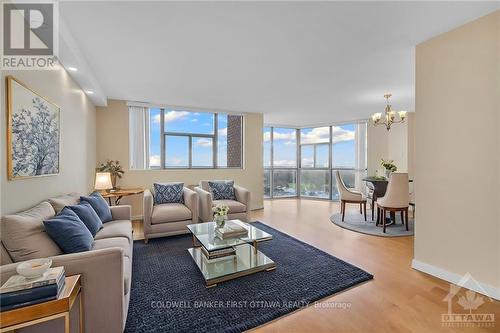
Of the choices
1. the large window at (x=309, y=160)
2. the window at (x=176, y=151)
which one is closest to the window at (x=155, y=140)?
the window at (x=176, y=151)

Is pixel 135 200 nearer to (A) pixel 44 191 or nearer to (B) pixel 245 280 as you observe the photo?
(A) pixel 44 191

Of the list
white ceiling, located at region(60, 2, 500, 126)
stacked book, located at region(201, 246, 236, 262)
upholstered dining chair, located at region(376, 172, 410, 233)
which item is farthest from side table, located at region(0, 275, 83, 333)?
upholstered dining chair, located at region(376, 172, 410, 233)

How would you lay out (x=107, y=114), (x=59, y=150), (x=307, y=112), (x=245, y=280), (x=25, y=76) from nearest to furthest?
(x=25, y=76) → (x=245, y=280) → (x=59, y=150) → (x=107, y=114) → (x=307, y=112)

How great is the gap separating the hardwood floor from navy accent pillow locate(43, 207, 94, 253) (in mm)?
1518

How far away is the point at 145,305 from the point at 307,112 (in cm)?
515

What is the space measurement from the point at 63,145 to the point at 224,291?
252 centimetres

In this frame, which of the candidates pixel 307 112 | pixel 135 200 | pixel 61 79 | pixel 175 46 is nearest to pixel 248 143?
pixel 307 112

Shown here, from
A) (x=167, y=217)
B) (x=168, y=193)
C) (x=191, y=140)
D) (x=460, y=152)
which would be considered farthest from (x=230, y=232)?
(x=191, y=140)

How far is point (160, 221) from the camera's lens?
3.44 meters

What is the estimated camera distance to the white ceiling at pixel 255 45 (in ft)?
6.15

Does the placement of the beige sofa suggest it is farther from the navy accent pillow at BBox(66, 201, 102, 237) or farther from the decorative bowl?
the navy accent pillow at BBox(66, 201, 102, 237)

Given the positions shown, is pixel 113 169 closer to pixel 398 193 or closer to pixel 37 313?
pixel 37 313

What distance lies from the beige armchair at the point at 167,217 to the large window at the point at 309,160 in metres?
4.02

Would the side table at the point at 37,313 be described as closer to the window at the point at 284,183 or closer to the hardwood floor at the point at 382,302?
the hardwood floor at the point at 382,302
